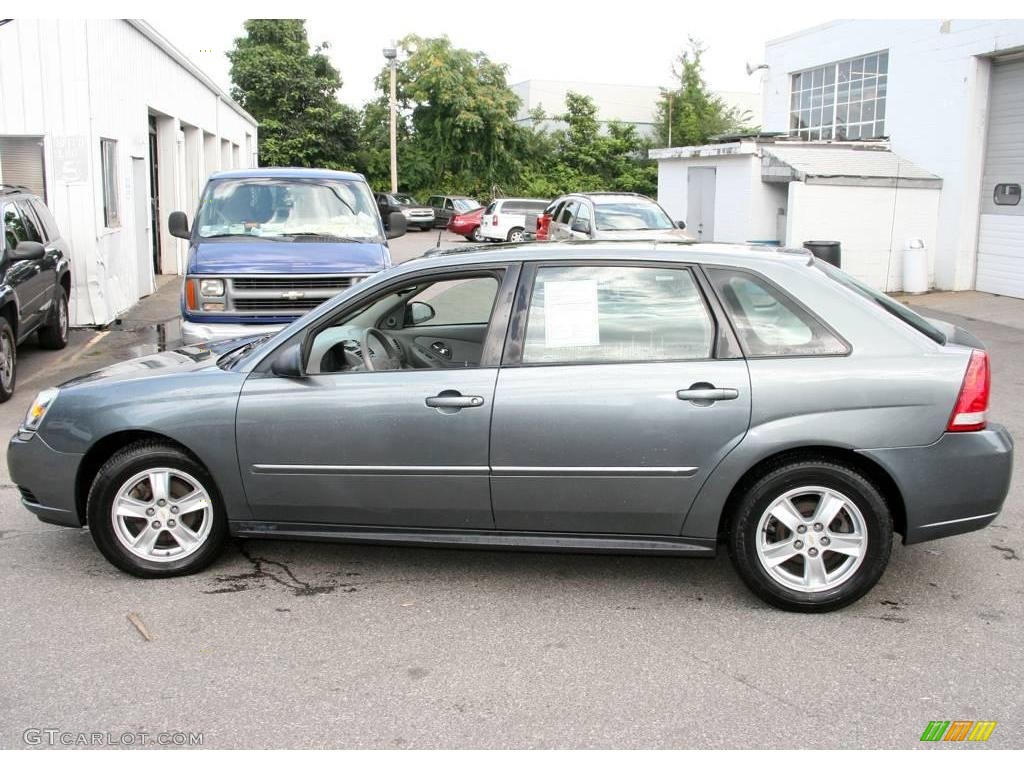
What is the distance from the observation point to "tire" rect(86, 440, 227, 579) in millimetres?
4676

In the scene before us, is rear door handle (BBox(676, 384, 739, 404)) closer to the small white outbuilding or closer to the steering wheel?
the steering wheel

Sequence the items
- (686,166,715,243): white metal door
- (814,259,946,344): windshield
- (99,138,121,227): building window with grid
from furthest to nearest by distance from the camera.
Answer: (686,166,715,243): white metal door → (99,138,121,227): building window with grid → (814,259,946,344): windshield

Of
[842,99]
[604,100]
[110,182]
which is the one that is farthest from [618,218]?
[604,100]

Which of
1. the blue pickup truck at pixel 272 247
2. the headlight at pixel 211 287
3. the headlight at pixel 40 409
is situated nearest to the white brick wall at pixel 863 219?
the blue pickup truck at pixel 272 247

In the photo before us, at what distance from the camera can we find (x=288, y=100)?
4884 centimetres

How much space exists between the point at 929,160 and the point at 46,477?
1655cm

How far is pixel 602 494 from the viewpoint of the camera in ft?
14.2

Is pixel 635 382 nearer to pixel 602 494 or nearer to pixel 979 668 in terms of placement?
pixel 602 494

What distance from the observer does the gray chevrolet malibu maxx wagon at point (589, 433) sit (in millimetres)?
4242

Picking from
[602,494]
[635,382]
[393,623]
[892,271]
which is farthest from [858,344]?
[892,271]

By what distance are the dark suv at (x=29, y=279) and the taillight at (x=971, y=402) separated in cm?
769

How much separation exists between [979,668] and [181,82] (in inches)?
747

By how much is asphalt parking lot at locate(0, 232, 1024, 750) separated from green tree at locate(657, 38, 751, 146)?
42.7 meters

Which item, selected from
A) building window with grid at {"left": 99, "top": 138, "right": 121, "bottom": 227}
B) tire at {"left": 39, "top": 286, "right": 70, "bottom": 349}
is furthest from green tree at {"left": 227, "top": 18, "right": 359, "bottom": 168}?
tire at {"left": 39, "top": 286, "right": 70, "bottom": 349}
